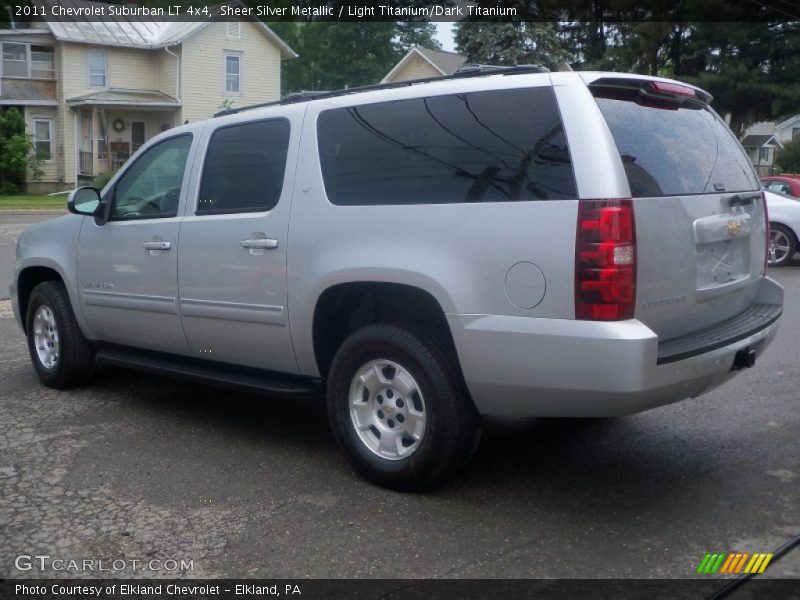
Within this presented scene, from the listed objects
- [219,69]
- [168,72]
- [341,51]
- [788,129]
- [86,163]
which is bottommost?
[86,163]

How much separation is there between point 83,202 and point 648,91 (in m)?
3.77

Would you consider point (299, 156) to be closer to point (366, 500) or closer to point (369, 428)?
point (369, 428)

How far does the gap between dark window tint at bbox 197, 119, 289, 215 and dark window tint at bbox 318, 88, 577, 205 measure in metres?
0.34

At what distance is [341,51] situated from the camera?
2215 inches

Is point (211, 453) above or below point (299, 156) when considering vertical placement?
below

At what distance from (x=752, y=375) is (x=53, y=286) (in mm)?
5277

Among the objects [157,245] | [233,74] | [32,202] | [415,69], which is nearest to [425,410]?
[157,245]

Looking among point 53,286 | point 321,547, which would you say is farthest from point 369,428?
point 53,286

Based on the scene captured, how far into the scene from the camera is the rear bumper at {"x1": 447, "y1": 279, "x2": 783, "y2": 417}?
12.6 ft

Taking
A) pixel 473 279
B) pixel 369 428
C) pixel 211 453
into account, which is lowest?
pixel 211 453

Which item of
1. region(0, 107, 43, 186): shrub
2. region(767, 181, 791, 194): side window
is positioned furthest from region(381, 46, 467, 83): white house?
region(767, 181, 791, 194): side window

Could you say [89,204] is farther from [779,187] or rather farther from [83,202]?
[779,187]

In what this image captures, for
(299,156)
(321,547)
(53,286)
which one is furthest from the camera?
(53,286)

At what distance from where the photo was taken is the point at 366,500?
451 cm
